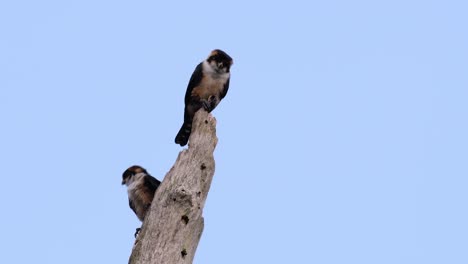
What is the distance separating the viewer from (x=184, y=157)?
7352mm

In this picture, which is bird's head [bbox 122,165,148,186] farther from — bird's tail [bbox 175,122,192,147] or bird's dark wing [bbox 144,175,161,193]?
bird's tail [bbox 175,122,192,147]

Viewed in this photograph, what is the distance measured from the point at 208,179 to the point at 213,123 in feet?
2.61

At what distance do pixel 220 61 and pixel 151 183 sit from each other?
8.30 feet

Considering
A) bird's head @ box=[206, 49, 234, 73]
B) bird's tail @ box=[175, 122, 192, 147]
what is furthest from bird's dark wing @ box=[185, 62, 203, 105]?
bird's tail @ box=[175, 122, 192, 147]

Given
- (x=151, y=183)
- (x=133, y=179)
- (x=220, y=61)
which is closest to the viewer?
(x=151, y=183)

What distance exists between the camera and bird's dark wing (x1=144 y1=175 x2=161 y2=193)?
852 cm

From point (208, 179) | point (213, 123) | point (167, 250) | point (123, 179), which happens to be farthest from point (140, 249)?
point (123, 179)

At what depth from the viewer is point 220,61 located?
10477mm

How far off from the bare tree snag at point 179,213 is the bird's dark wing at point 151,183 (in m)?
1.14

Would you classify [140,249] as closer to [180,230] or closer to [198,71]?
[180,230]

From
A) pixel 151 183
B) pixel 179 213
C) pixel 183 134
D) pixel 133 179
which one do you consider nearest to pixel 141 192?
pixel 151 183

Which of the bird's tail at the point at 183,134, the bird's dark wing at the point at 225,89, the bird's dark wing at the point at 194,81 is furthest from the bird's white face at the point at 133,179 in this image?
the bird's dark wing at the point at 225,89

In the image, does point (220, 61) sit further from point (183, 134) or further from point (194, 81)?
point (183, 134)

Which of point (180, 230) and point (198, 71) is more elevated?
point (198, 71)
